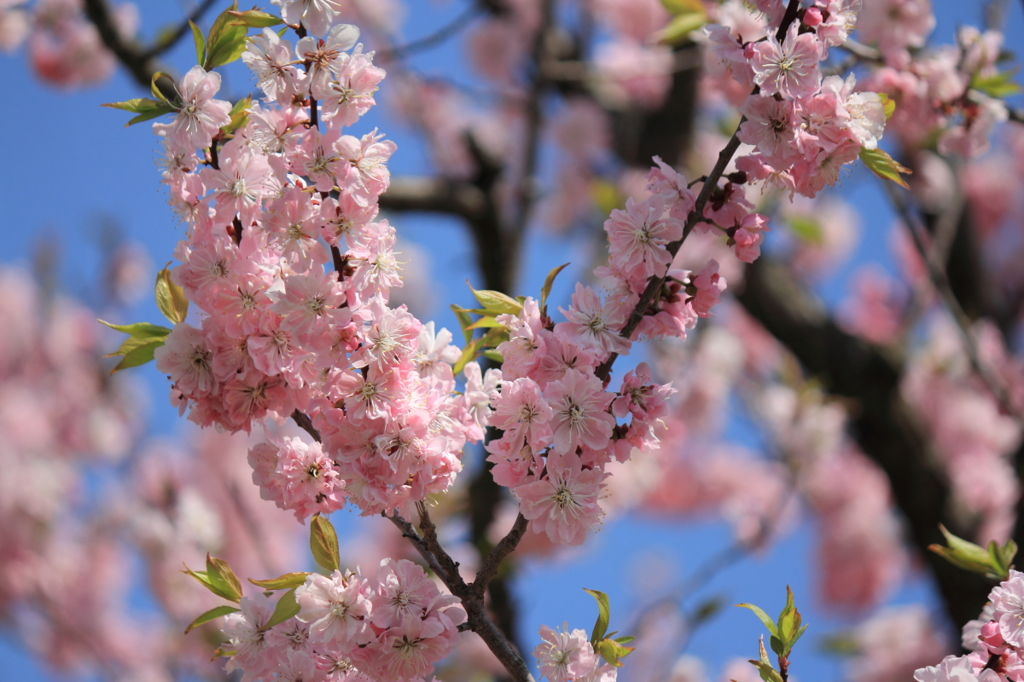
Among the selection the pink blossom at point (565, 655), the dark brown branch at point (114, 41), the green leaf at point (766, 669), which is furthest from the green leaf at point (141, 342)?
the dark brown branch at point (114, 41)

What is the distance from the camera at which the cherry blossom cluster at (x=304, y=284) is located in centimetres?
93

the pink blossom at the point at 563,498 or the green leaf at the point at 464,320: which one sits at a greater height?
the green leaf at the point at 464,320

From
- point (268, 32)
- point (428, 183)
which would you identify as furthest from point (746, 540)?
point (268, 32)

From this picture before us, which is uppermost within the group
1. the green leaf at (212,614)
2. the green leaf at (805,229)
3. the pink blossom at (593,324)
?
the green leaf at (805,229)

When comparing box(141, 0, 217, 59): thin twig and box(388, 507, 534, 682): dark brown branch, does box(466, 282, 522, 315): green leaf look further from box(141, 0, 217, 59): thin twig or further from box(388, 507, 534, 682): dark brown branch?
box(141, 0, 217, 59): thin twig

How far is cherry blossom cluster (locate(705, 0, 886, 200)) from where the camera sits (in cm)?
94

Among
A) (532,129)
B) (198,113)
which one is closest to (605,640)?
(198,113)

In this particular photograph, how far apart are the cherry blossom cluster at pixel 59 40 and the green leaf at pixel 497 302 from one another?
2.48 meters

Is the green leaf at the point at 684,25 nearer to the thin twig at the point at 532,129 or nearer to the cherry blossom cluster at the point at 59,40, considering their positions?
the thin twig at the point at 532,129

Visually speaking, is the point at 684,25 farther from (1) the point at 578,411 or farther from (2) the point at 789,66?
(1) the point at 578,411

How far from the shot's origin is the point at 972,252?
4.46 m

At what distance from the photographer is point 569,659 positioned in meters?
1.02

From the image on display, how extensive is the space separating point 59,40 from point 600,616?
3180mm

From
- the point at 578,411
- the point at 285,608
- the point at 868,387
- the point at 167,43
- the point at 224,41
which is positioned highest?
the point at 167,43
